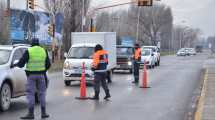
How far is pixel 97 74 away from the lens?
57.5 ft

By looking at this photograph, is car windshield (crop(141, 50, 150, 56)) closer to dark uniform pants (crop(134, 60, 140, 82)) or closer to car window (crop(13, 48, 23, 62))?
dark uniform pants (crop(134, 60, 140, 82))

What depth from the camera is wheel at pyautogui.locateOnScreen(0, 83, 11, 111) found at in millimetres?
14227

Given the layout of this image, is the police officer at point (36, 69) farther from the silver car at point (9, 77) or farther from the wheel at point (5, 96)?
the wheel at point (5, 96)

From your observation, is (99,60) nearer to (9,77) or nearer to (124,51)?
(9,77)

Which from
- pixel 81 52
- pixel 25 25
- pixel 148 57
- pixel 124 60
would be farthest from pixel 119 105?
pixel 25 25

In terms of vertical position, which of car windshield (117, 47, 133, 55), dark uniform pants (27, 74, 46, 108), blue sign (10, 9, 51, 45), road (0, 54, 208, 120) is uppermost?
blue sign (10, 9, 51, 45)

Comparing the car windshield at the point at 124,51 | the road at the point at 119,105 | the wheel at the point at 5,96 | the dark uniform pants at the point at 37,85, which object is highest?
the car windshield at the point at 124,51

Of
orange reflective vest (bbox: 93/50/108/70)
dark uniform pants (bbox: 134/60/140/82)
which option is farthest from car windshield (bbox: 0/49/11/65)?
dark uniform pants (bbox: 134/60/140/82)

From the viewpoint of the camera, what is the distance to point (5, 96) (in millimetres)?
14469

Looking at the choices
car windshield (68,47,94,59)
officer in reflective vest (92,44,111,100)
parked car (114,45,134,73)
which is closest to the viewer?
officer in reflective vest (92,44,111,100)

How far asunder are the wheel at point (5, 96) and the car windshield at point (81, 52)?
31.4ft

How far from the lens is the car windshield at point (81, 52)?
2423 centimetres

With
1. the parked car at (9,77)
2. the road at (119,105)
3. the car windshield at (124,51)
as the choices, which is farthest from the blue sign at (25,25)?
the parked car at (9,77)

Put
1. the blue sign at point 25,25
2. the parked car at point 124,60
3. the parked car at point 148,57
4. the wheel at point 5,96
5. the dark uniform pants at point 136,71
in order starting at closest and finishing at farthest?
the wheel at point 5,96
the dark uniform pants at point 136,71
the parked car at point 124,60
the parked car at point 148,57
the blue sign at point 25,25
